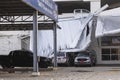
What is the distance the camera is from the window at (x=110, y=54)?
50.4 metres

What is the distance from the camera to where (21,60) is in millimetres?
39844

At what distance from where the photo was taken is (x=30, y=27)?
4331cm

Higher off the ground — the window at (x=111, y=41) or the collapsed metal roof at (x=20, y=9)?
the collapsed metal roof at (x=20, y=9)

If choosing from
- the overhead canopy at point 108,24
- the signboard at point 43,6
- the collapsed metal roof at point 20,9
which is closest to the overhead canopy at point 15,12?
the collapsed metal roof at point 20,9

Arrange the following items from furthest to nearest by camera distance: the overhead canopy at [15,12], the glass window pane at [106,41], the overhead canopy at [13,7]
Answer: the glass window pane at [106,41]
the overhead canopy at [15,12]
the overhead canopy at [13,7]

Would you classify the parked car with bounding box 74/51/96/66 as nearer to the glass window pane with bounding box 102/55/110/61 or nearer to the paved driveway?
the glass window pane with bounding box 102/55/110/61

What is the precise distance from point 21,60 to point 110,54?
1417 centimetres

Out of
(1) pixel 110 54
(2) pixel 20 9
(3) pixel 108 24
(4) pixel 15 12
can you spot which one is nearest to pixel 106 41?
(1) pixel 110 54

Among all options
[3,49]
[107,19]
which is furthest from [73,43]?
[3,49]

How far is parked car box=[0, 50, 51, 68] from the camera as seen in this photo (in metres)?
39.2

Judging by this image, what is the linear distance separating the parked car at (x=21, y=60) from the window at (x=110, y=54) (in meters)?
12.6

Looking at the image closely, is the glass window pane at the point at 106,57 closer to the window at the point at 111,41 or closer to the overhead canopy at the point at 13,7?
the window at the point at 111,41

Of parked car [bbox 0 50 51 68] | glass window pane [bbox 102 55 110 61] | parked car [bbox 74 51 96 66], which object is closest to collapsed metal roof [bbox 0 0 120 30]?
parked car [bbox 0 50 51 68]

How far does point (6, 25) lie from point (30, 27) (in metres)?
2.38
